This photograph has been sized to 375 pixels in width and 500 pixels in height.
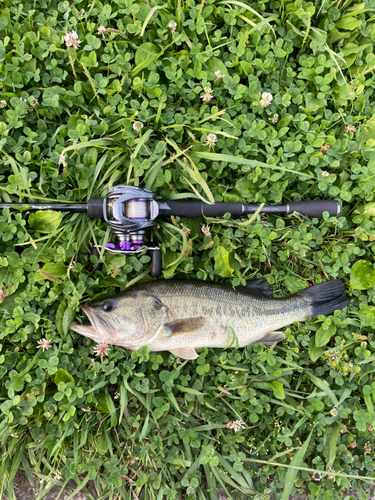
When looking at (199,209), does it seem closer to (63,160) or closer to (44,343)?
(63,160)

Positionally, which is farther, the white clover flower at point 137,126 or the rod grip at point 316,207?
the rod grip at point 316,207

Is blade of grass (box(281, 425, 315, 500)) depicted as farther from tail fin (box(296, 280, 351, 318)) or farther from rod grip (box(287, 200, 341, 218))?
rod grip (box(287, 200, 341, 218))

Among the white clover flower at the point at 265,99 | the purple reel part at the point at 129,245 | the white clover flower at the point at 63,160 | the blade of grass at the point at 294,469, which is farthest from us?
the white clover flower at the point at 265,99

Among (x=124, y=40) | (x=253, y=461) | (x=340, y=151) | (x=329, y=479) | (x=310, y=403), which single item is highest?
(x=124, y=40)

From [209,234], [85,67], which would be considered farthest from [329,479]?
[85,67]

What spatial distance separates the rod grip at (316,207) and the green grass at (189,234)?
120 millimetres

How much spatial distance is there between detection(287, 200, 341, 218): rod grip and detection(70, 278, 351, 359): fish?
674 millimetres

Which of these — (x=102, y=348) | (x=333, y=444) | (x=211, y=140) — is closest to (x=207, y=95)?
(x=211, y=140)

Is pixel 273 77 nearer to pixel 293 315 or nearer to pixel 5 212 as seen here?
pixel 293 315

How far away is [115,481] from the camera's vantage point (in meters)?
2.54

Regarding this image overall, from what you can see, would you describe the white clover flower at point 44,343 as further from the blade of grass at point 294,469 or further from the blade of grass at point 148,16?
the blade of grass at point 148,16

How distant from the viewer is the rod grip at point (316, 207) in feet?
9.09

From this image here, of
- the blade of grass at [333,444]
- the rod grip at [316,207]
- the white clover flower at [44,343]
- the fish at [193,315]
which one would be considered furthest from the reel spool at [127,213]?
the blade of grass at [333,444]

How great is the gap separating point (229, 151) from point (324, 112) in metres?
0.99
